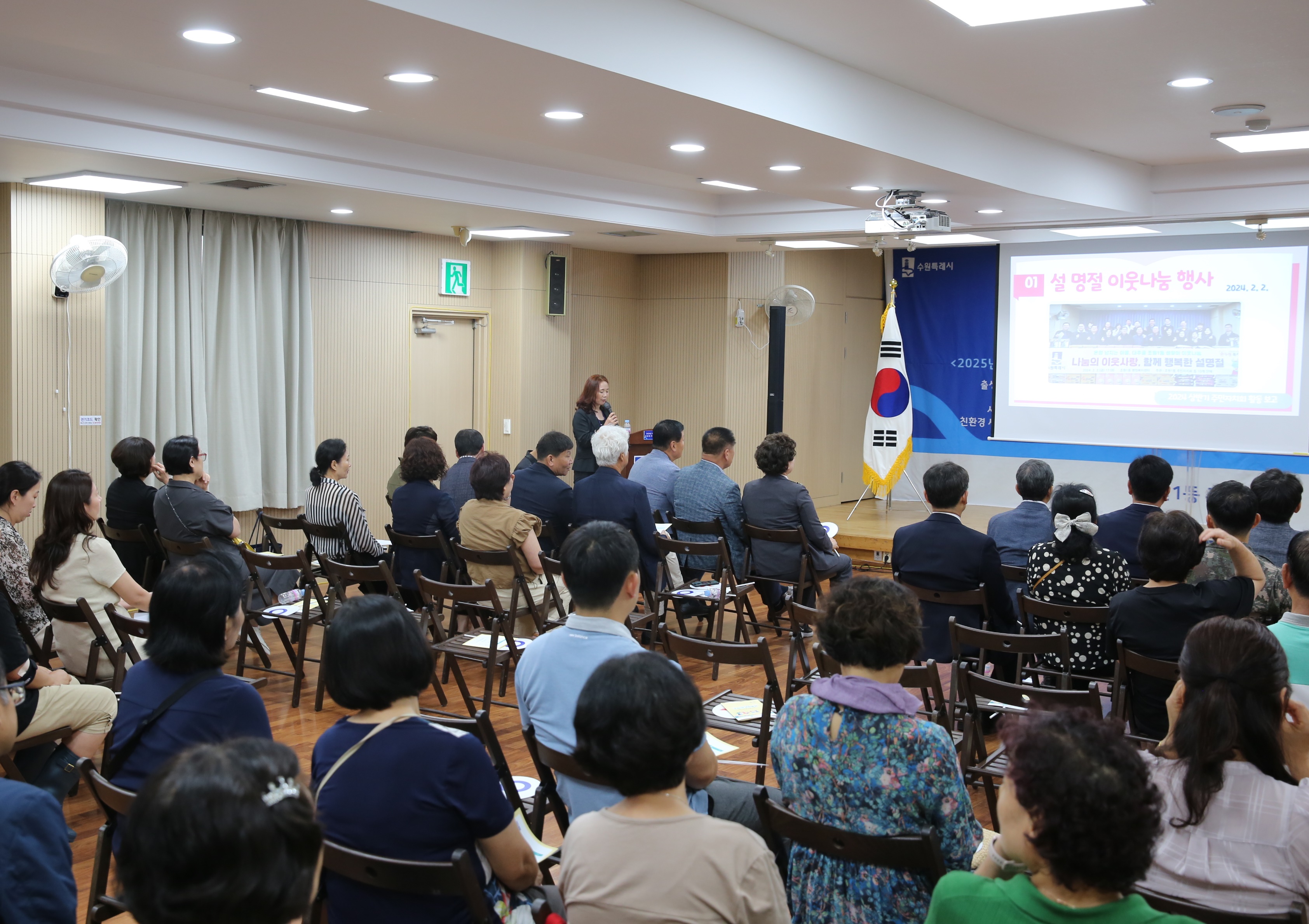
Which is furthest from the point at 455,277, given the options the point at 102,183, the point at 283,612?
the point at 283,612

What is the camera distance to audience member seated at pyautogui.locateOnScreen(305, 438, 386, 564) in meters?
5.56

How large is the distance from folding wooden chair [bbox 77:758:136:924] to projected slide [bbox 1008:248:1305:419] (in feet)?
29.1

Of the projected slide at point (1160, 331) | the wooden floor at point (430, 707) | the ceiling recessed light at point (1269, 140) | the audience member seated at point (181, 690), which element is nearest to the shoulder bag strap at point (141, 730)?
the audience member seated at point (181, 690)

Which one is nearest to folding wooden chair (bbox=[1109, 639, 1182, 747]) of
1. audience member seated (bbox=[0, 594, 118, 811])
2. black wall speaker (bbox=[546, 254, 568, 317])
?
audience member seated (bbox=[0, 594, 118, 811])

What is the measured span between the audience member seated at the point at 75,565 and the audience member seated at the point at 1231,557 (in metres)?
4.15

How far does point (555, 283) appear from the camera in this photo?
10016 millimetres

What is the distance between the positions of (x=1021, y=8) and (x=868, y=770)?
318 centimetres

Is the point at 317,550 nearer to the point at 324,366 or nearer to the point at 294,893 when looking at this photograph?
the point at 324,366

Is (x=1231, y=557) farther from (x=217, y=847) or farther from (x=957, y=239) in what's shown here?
(x=957, y=239)

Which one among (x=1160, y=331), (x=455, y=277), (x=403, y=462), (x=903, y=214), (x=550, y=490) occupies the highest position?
(x=903, y=214)

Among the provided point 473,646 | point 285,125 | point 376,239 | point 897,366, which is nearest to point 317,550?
point 473,646

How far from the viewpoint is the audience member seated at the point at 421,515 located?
18.3 ft

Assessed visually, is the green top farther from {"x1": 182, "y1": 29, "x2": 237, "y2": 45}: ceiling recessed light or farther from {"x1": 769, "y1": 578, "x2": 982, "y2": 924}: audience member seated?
{"x1": 182, "y1": 29, "x2": 237, "y2": 45}: ceiling recessed light

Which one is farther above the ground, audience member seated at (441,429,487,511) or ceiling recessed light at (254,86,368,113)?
ceiling recessed light at (254,86,368,113)
